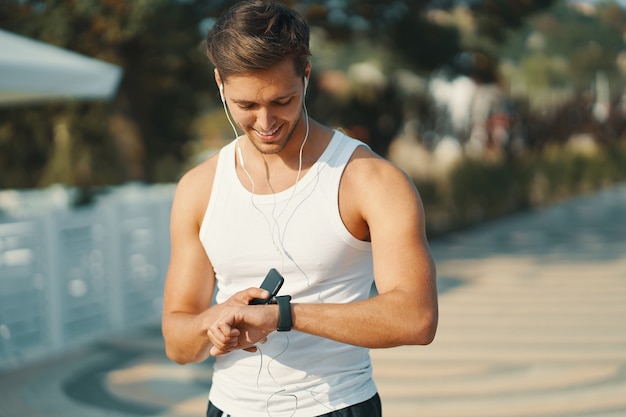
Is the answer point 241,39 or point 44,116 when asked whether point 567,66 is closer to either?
point 44,116

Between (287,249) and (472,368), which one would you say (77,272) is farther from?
(287,249)

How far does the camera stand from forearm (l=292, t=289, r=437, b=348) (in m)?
2.14

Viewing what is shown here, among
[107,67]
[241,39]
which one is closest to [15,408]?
[107,67]

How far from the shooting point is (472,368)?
7.20m

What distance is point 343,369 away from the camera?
233 cm

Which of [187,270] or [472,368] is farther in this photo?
[472,368]

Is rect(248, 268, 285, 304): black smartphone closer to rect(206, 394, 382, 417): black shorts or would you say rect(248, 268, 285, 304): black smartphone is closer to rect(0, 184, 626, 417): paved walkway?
rect(206, 394, 382, 417): black shorts

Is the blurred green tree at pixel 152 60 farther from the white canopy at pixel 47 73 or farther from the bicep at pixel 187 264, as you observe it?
the bicep at pixel 187 264

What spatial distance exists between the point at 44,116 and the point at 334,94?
5237 millimetres

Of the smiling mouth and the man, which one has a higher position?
the smiling mouth

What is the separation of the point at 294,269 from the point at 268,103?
1.16ft

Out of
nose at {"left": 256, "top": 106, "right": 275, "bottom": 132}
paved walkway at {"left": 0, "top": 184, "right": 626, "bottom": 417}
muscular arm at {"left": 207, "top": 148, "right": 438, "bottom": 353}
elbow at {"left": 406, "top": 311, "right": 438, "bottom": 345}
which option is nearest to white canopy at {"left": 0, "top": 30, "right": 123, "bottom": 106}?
paved walkway at {"left": 0, "top": 184, "right": 626, "bottom": 417}

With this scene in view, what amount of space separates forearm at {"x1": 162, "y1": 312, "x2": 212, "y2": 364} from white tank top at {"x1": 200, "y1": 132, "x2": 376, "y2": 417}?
8 cm

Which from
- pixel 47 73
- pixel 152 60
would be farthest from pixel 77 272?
pixel 152 60
